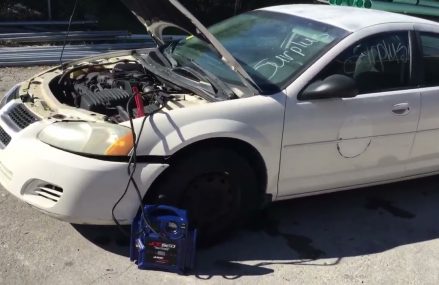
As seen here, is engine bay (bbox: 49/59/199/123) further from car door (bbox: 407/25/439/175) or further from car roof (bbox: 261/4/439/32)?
car door (bbox: 407/25/439/175)

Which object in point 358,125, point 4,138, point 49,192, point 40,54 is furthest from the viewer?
point 40,54

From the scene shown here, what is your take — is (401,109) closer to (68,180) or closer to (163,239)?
(163,239)

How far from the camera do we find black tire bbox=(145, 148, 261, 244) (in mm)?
3371

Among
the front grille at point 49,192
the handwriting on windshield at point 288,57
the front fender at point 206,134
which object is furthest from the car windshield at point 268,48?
the front grille at point 49,192

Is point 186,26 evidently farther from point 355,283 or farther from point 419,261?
point 419,261

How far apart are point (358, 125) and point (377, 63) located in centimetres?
51

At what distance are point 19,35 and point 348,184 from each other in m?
7.19

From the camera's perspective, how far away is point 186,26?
3508 mm

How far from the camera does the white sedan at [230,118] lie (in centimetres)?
325

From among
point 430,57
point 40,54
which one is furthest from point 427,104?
point 40,54

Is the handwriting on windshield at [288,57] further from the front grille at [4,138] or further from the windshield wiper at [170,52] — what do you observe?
the front grille at [4,138]

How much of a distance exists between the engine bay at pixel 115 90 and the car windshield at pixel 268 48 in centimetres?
34

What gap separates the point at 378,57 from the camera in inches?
158

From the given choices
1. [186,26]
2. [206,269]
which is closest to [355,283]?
[206,269]
